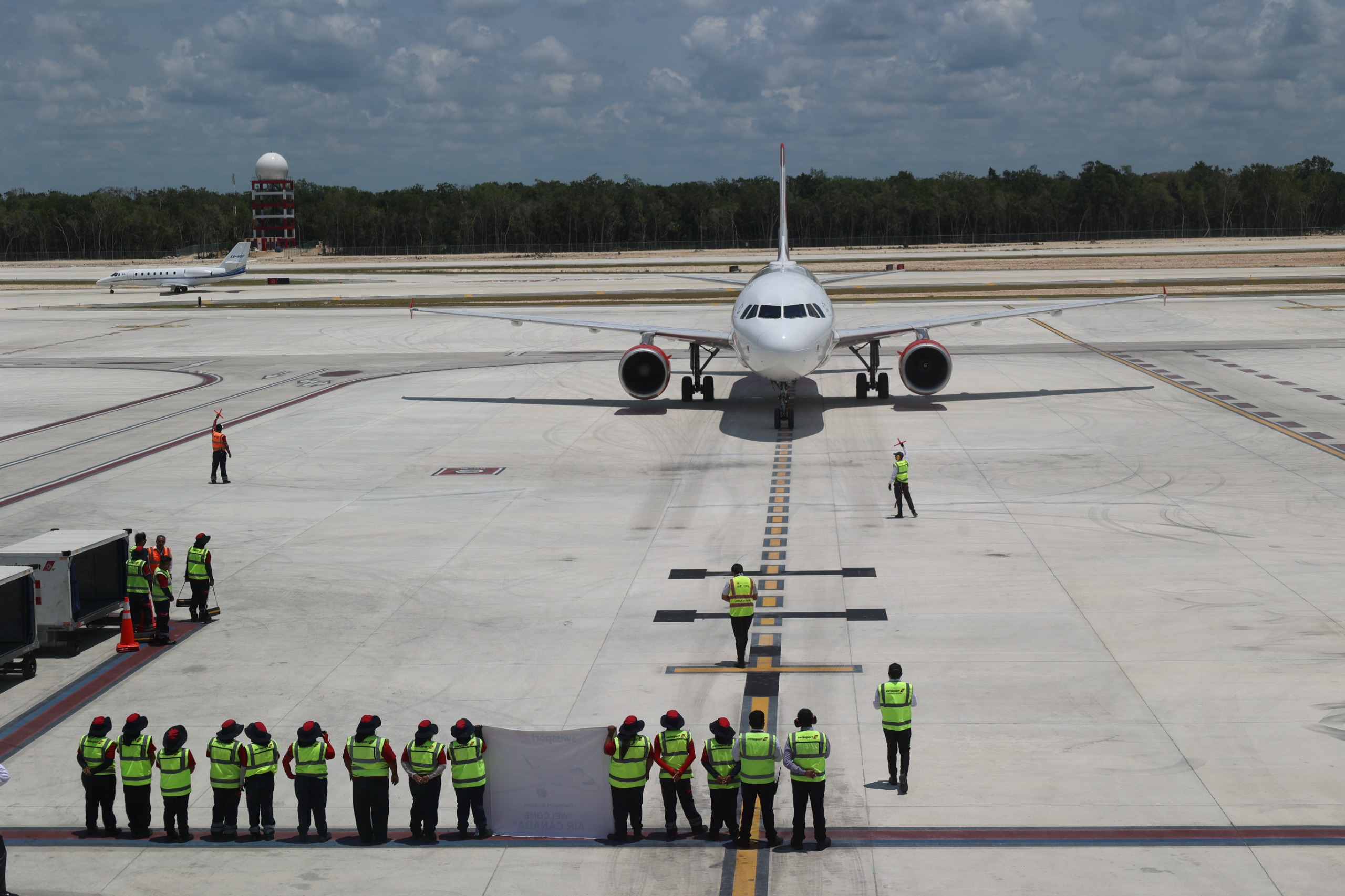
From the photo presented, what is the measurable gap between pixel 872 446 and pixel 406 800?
23140 millimetres

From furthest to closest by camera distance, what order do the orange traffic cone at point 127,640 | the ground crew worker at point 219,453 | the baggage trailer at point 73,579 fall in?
1. the ground crew worker at point 219,453
2. the orange traffic cone at point 127,640
3. the baggage trailer at point 73,579

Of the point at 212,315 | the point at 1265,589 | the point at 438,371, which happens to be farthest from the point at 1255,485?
the point at 212,315

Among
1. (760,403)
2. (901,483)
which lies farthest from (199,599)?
(760,403)

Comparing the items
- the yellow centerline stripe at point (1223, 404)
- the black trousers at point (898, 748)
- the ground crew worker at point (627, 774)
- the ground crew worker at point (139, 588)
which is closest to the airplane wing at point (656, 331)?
the yellow centerline stripe at point (1223, 404)

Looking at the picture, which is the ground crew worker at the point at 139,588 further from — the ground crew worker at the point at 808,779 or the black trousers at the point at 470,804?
the ground crew worker at the point at 808,779

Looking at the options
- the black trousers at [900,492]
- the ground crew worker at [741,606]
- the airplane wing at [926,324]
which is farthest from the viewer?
the airplane wing at [926,324]

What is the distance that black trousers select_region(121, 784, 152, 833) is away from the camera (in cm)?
1328

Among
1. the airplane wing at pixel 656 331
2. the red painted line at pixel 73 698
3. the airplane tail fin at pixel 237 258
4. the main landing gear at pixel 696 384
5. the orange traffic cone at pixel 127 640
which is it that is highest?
the airplane tail fin at pixel 237 258

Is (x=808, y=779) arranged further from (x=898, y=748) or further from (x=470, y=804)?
(x=470, y=804)

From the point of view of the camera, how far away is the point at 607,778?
13.2 meters

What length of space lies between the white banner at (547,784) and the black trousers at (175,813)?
10.6 ft

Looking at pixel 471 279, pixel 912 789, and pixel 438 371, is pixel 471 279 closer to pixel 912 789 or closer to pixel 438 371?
pixel 438 371

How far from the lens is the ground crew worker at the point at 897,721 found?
13.8m

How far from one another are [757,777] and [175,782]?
6.20 meters
